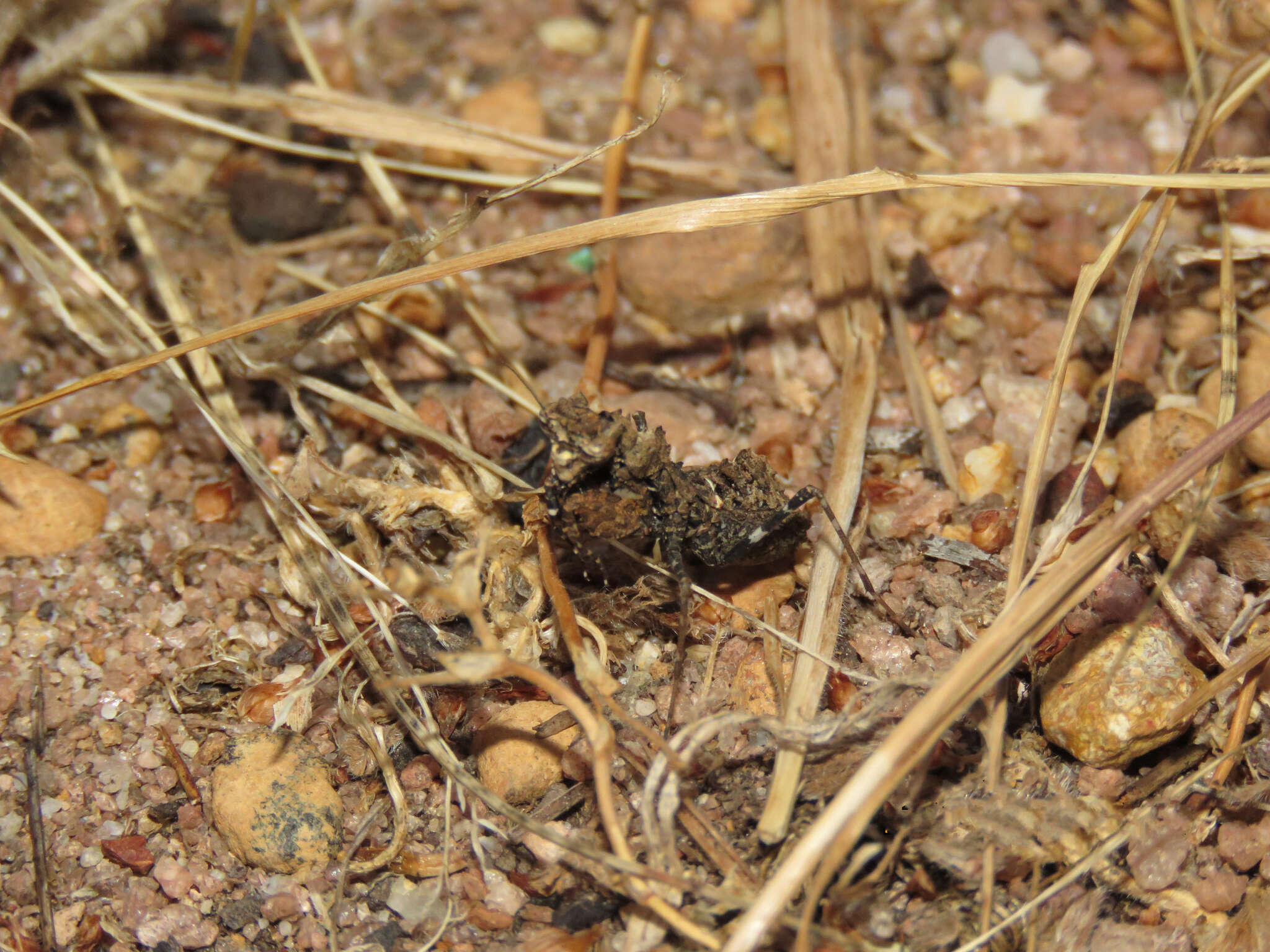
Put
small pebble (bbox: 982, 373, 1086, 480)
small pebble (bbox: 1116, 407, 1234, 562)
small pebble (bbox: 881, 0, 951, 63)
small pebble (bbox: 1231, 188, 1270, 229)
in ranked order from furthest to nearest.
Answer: small pebble (bbox: 881, 0, 951, 63) → small pebble (bbox: 1231, 188, 1270, 229) → small pebble (bbox: 982, 373, 1086, 480) → small pebble (bbox: 1116, 407, 1234, 562)

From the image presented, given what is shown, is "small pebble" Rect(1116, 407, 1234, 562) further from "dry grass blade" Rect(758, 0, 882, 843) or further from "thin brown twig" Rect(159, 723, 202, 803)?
"thin brown twig" Rect(159, 723, 202, 803)

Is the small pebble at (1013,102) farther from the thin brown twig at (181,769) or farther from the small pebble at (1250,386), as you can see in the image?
the thin brown twig at (181,769)

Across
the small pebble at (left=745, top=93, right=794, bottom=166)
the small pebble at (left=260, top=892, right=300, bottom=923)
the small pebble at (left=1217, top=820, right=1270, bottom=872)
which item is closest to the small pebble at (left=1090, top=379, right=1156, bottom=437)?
the small pebble at (left=1217, top=820, right=1270, bottom=872)

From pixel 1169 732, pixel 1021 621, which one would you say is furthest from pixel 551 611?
pixel 1169 732

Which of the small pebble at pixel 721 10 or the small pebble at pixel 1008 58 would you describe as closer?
the small pebble at pixel 1008 58

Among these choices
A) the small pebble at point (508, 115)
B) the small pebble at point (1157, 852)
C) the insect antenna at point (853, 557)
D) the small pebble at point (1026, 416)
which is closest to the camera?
the small pebble at point (1157, 852)

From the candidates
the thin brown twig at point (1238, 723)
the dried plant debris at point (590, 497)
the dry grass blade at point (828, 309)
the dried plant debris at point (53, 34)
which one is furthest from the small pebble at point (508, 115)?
the thin brown twig at point (1238, 723)

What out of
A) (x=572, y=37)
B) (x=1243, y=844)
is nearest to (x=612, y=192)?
(x=572, y=37)
